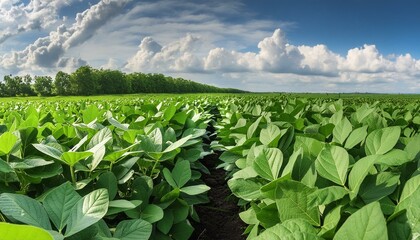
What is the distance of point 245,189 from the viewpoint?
5.19 ft

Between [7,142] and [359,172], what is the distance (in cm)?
131

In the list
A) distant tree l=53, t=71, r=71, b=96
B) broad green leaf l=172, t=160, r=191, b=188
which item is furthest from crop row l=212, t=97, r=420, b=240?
distant tree l=53, t=71, r=71, b=96

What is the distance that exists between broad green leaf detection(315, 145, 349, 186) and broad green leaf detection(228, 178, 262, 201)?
14.2 inches

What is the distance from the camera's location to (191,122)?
3252 mm

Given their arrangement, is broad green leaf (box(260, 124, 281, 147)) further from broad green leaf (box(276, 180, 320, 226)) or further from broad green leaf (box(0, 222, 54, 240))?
broad green leaf (box(0, 222, 54, 240))

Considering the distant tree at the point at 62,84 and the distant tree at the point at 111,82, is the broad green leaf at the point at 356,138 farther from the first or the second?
the distant tree at the point at 111,82

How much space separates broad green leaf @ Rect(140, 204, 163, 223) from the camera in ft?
5.24

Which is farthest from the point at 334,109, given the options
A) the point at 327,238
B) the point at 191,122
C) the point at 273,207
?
the point at 327,238

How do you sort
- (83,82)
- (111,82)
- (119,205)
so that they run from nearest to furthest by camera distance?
(119,205) → (83,82) → (111,82)

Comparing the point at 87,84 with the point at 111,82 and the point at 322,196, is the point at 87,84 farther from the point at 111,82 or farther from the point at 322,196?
the point at 322,196

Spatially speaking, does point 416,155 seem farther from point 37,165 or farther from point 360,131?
point 37,165

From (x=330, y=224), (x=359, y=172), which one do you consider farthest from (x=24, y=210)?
(x=359, y=172)

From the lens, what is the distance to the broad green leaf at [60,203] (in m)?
1.14

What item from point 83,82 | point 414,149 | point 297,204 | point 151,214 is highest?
point 414,149
